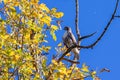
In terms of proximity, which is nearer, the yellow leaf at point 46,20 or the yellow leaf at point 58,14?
the yellow leaf at point 46,20

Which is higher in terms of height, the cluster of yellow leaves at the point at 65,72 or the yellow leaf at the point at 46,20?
the yellow leaf at the point at 46,20

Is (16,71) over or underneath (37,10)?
underneath

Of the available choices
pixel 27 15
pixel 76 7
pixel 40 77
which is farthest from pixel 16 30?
pixel 76 7

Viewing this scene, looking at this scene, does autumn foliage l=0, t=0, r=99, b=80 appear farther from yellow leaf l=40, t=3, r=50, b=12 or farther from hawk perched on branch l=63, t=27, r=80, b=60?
hawk perched on branch l=63, t=27, r=80, b=60

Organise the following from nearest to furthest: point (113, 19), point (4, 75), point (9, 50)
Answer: point (113, 19) < point (9, 50) < point (4, 75)

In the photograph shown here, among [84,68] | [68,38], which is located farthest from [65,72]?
[68,38]

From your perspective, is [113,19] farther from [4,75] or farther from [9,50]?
[4,75]

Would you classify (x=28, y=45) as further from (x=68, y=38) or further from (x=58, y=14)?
(x=68, y=38)

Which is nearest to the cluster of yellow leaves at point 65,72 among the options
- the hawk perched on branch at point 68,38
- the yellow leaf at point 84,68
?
the yellow leaf at point 84,68

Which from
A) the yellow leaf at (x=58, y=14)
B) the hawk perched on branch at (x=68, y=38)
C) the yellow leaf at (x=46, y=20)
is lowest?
the yellow leaf at (x=46, y=20)

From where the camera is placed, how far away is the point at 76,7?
6.88 metres

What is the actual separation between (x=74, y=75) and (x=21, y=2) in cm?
171

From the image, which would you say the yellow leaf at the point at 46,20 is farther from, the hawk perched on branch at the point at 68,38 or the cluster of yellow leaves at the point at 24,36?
the hawk perched on branch at the point at 68,38

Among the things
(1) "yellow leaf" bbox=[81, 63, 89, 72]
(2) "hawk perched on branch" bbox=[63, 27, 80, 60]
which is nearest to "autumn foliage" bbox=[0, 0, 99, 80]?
(1) "yellow leaf" bbox=[81, 63, 89, 72]
